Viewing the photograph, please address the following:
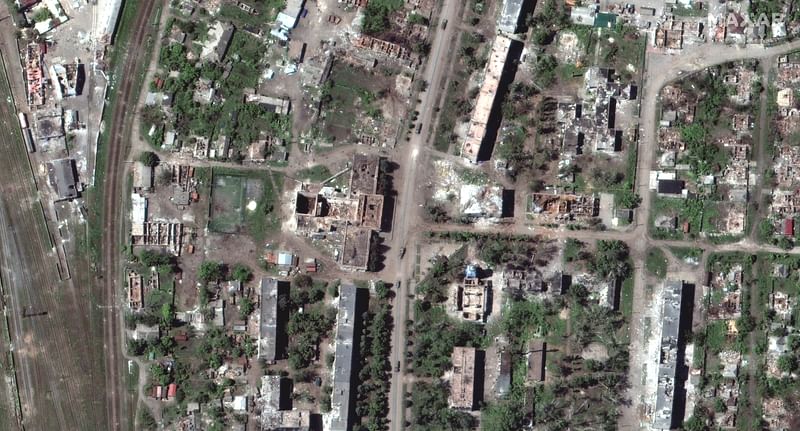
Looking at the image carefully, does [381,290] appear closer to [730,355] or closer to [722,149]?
[730,355]

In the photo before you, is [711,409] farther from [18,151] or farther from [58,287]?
[18,151]

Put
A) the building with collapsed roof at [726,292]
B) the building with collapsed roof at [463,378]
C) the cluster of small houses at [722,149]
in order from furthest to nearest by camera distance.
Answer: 1. the building with collapsed roof at [726,292]
2. the cluster of small houses at [722,149]
3. the building with collapsed roof at [463,378]

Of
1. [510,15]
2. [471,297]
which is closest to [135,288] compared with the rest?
[471,297]

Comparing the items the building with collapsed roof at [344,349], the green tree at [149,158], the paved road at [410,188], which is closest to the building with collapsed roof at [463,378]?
the paved road at [410,188]

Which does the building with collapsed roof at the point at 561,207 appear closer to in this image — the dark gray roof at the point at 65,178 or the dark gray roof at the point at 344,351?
the dark gray roof at the point at 344,351

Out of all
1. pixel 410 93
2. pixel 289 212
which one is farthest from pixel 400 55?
pixel 289 212
